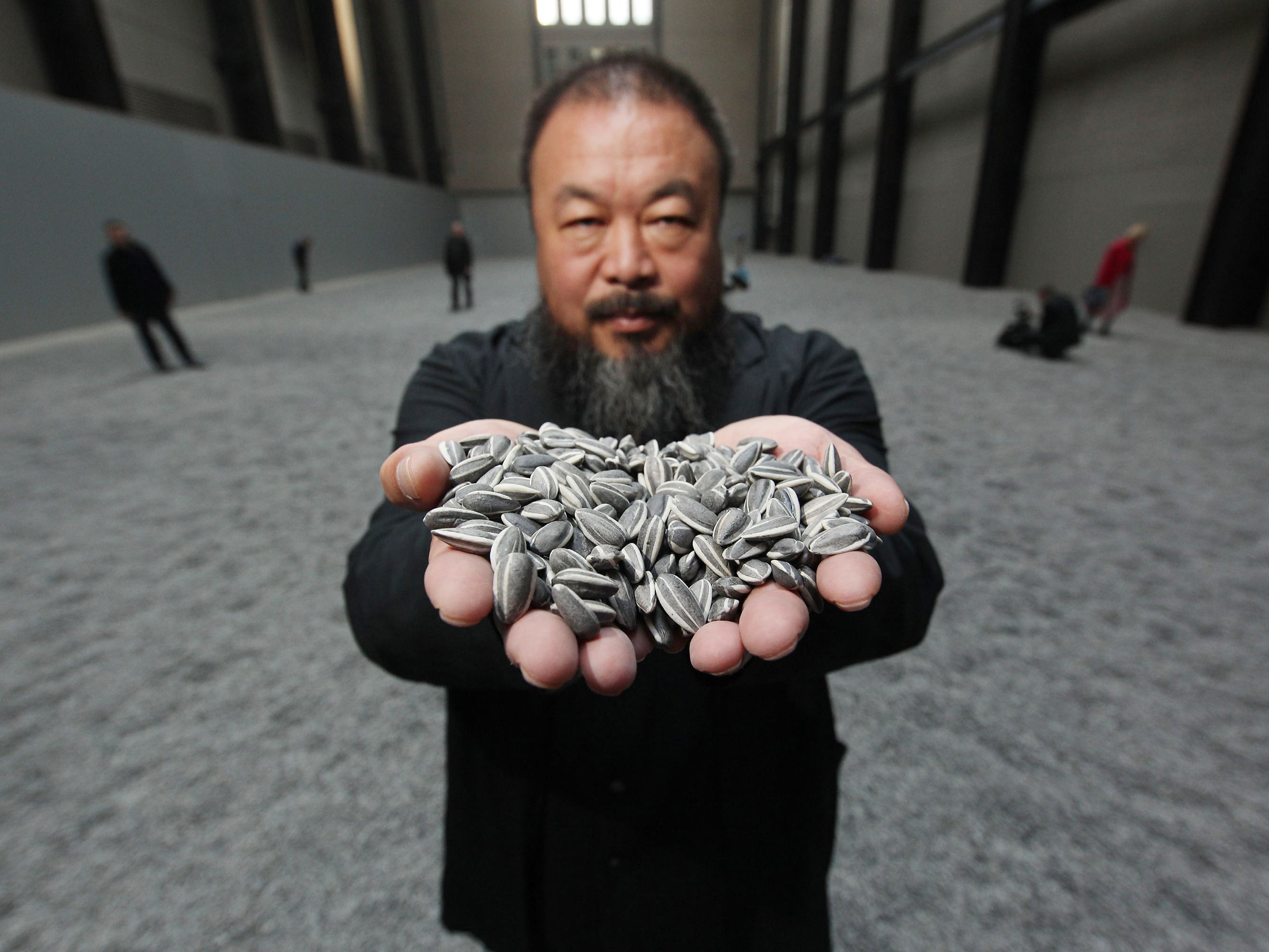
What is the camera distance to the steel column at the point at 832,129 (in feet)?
67.1

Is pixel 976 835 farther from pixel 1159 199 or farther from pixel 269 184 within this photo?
pixel 269 184

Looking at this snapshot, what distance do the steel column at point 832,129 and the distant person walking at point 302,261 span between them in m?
17.6

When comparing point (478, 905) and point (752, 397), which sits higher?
point (752, 397)

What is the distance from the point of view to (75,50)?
38.7 ft

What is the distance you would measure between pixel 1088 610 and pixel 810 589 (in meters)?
2.58

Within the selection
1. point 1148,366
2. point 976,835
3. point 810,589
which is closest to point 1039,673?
point 976,835

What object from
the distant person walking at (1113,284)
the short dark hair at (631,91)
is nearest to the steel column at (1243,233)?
the distant person walking at (1113,284)

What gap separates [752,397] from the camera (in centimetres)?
177

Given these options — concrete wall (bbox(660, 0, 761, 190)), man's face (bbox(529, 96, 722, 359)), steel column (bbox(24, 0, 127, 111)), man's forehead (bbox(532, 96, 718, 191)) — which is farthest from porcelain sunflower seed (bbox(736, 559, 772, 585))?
concrete wall (bbox(660, 0, 761, 190))

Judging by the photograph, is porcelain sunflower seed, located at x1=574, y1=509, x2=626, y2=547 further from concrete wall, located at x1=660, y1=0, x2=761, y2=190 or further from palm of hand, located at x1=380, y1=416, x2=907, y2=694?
concrete wall, located at x1=660, y1=0, x2=761, y2=190

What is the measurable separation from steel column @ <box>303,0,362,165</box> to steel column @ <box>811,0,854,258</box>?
1702 centimetres

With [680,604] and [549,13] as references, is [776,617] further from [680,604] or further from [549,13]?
[549,13]

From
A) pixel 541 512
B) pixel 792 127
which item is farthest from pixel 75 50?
pixel 792 127

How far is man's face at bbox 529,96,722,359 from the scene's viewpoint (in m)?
1.59
